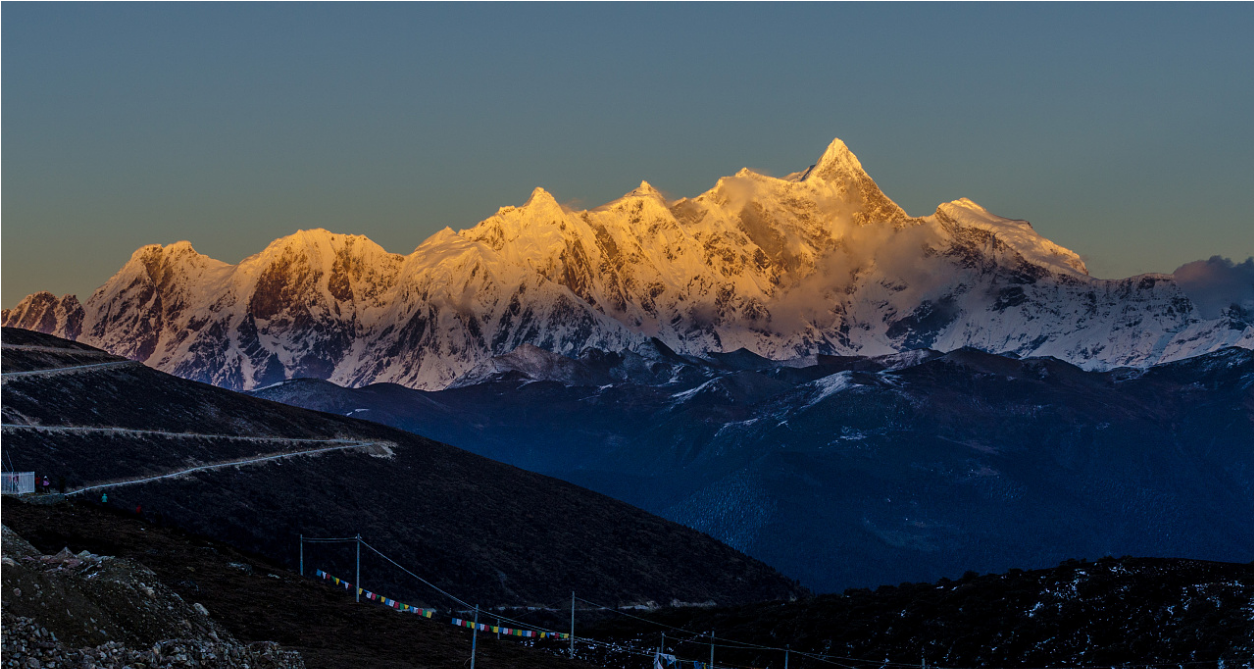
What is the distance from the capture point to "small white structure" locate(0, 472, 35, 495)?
102 m

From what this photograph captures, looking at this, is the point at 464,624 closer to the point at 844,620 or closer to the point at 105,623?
the point at 844,620

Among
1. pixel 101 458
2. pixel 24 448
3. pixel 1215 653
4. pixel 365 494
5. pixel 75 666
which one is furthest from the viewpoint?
pixel 365 494

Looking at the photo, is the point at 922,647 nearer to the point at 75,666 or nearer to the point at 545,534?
the point at 75,666

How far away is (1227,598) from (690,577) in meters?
99.5

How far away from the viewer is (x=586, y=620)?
150250 mm

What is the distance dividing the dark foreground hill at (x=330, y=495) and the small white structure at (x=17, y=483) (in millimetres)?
12202

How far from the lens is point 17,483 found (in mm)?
104688

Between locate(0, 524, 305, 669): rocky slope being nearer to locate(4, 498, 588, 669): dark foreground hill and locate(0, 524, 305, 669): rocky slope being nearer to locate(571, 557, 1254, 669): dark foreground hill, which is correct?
locate(4, 498, 588, 669): dark foreground hill

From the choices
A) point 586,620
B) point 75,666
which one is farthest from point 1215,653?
point 586,620

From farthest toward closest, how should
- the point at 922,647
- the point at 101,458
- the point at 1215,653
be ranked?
the point at 101,458 < the point at 922,647 < the point at 1215,653

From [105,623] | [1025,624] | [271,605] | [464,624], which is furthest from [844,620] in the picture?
[105,623]

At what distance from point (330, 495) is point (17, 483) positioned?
5602cm

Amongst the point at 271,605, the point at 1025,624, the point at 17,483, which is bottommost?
the point at 271,605

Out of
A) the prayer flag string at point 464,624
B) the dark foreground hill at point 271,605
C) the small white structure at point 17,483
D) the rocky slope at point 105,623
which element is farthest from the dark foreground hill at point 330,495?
the rocky slope at point 105,623
